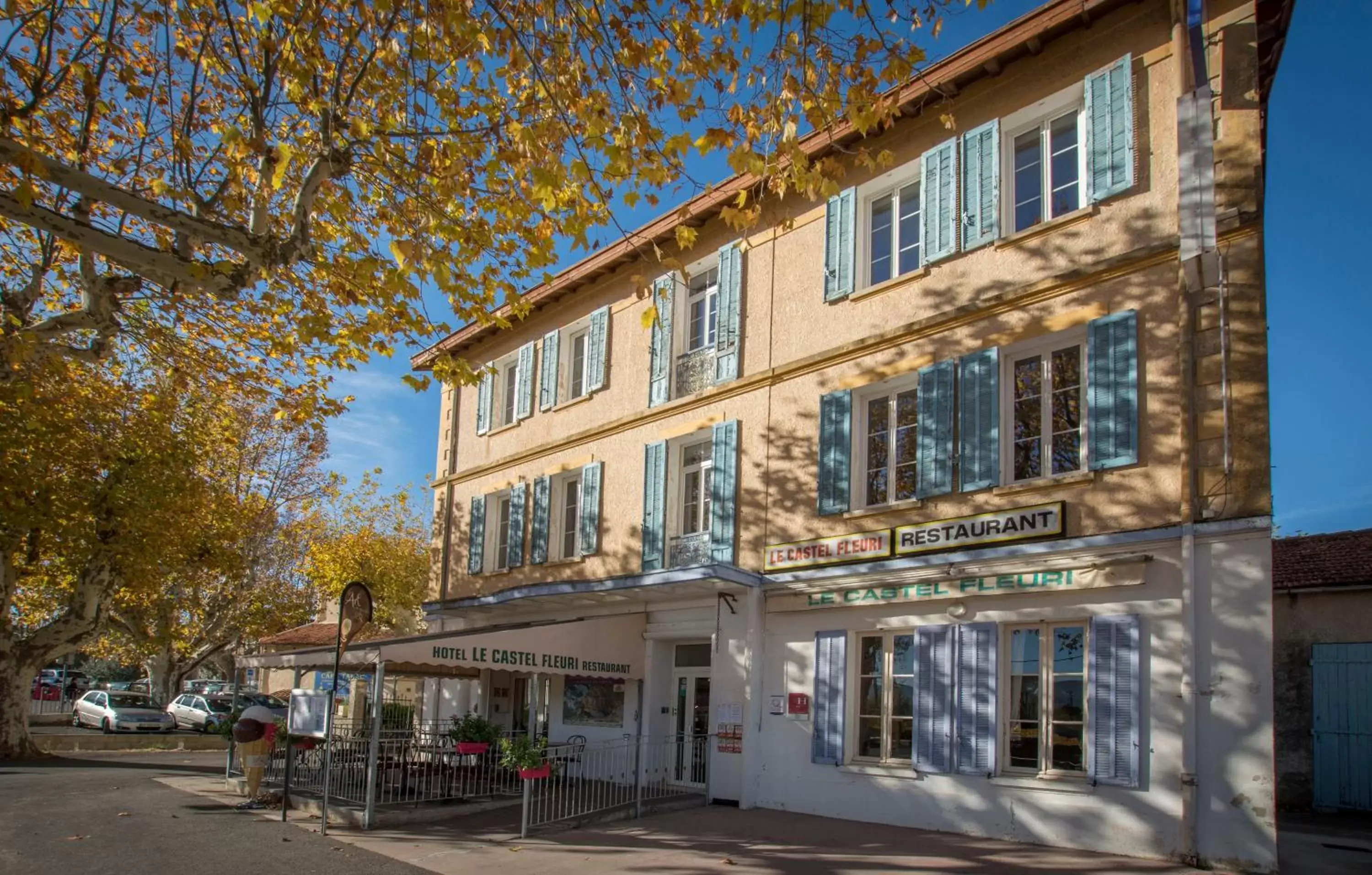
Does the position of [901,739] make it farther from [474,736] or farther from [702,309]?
[702,309]

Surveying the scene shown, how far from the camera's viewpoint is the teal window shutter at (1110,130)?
36.6 ft

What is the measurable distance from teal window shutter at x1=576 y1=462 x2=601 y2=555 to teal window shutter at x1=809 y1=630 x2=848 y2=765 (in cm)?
572

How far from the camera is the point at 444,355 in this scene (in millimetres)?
10734

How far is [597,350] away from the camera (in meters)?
18.8

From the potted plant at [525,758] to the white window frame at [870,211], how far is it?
7327mm

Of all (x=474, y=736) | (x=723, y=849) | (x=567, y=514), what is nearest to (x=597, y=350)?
(x=567, y=514)

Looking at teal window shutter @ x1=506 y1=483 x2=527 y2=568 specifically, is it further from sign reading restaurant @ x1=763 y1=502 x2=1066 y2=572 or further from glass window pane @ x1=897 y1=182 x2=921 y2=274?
glass window pane @ x1=897 y1=182 x2=921 y2=274

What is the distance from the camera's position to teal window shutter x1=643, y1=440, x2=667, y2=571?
16.5 m

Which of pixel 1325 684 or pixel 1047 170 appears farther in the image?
pixel 1325 684

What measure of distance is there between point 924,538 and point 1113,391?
2.83 m

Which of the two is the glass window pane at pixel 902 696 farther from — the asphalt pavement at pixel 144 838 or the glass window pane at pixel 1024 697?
the asphalt pavement at pixel 144 838

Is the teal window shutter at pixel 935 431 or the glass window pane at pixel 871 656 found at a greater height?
the teal window shutter at pixel 935 431

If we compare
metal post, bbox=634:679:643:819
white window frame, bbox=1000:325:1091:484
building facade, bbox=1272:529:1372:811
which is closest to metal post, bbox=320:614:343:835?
metal post, bbox=634:679:643:819

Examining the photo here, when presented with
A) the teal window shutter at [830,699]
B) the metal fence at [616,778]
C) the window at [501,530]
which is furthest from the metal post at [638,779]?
the window at [501,530]
